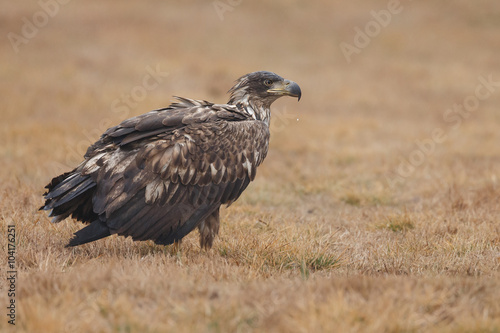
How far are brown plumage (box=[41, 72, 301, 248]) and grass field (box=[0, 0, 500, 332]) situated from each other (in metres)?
0.33

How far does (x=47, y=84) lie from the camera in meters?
16.5

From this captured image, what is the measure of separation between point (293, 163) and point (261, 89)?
17.5ft

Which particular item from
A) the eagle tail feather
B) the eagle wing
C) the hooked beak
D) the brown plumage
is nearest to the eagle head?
the hooked beak

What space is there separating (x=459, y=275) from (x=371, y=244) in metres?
1.50

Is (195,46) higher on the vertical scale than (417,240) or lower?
higher

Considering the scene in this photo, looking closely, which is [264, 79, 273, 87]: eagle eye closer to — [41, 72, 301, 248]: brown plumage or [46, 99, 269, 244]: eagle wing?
[41, 72, 301, 248]: brown plumage

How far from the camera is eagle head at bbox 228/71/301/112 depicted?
6305 millimetres

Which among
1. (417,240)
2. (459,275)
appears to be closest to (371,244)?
(417,240)

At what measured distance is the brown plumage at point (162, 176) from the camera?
4.93 meters

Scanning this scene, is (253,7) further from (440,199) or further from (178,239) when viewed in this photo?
(178,239)

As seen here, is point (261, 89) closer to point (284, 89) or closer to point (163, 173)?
point (284, 89)

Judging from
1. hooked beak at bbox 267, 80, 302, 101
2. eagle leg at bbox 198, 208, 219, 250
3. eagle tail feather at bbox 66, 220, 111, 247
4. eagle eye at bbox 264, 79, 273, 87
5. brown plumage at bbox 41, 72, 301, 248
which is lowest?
eagle leg at bbox 198, 208, 219, 250

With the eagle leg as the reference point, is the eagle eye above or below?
above

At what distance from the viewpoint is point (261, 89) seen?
6.31 metres
